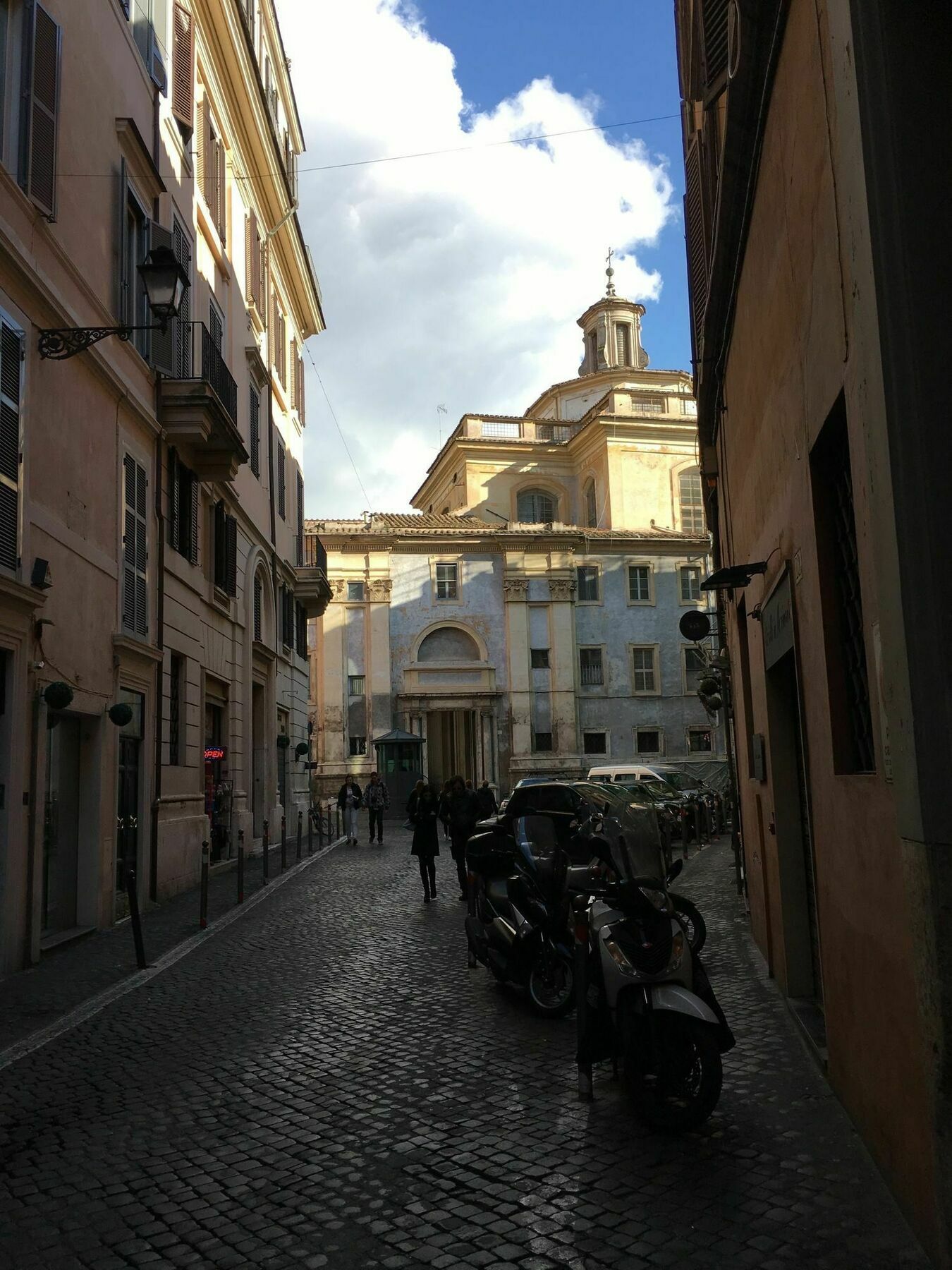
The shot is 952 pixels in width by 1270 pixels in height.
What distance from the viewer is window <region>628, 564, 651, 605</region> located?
150ft

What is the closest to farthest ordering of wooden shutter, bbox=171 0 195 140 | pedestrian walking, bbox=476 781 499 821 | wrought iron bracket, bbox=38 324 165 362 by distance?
wrought iron bracket, bbox=38 324 165 362 → pedestrian walking, bbox=476 781 499 821 → wooden shutter, bbox=171 0 195 140

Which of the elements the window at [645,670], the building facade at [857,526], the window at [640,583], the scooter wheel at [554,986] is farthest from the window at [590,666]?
the scooter wheel at [554,986]

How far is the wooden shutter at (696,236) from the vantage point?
40.2 feet

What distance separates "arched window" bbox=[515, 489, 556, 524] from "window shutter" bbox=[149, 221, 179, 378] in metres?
35.7

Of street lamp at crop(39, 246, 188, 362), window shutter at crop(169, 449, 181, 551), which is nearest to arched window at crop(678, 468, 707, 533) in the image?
window shutter at crop(169, 449, 181, 551)

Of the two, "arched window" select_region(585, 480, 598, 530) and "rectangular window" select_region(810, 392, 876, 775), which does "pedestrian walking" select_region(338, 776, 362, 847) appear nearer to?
"rectangular window" select_region(810, 392, 876, 775)

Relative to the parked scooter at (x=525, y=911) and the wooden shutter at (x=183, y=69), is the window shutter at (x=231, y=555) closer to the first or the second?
the wooden shutter at (x=183, y=69)

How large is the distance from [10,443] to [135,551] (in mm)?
4465

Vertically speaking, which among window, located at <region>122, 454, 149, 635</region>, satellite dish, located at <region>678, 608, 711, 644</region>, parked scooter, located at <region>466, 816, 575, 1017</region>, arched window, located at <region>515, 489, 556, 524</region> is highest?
arched window, located at <region>515, 489, 556, 524</region>

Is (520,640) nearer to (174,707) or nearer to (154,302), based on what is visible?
(174,707)

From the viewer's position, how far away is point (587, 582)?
45.7 m

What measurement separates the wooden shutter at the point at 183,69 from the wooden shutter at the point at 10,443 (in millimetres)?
8882

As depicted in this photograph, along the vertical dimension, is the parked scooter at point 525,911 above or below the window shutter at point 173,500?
below

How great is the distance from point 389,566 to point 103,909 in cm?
3203
